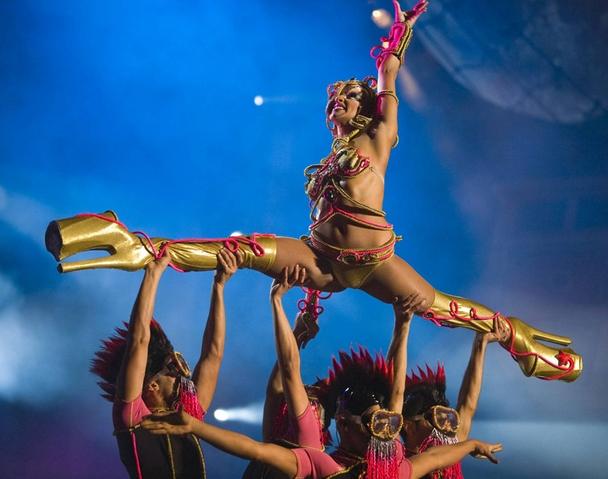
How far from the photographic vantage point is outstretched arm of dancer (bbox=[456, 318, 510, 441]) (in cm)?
290

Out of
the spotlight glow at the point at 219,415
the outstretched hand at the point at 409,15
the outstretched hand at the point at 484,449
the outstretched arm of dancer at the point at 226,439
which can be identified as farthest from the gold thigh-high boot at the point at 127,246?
the spotlight glow at the point at 219,415

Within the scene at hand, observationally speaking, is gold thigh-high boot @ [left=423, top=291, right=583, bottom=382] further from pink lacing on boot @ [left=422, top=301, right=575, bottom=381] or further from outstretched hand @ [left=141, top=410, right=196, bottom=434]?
outstretched hand @ [left=141, top=410, right=196, bottom=434]

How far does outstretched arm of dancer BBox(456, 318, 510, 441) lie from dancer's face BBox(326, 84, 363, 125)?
0.87 meters

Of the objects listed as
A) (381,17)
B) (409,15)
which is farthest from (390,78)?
(381,17)

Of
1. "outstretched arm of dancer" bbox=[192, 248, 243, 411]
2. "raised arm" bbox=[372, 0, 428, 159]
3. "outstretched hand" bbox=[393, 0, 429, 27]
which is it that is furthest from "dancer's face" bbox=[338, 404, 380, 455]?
"outstretched hand" bbox=[393, 0, 429, 27]

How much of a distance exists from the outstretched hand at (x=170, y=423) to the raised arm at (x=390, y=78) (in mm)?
1167

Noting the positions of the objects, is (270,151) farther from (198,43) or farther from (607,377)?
(607,377)

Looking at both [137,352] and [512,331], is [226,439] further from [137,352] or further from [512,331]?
[512,331]

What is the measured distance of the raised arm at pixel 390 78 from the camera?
2.69m

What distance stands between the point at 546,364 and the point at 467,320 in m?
0.41

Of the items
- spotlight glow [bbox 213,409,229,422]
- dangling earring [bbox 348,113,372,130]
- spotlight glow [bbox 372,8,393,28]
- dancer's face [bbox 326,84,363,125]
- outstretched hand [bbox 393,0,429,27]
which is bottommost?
spotlight glow [bbox 213,409,229,422]

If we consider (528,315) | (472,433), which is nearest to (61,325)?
(472,433)

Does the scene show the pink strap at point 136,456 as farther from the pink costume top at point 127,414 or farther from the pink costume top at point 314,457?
the pink costume top at point 314,457

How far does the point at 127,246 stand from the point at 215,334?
37 centimetres
